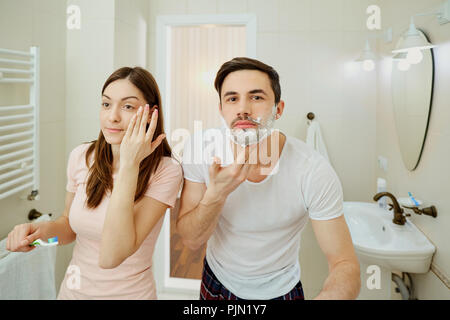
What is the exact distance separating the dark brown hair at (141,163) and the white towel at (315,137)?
2.39 feet

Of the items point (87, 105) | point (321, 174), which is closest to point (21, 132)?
point (87, 105)

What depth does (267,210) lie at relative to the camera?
63 cm

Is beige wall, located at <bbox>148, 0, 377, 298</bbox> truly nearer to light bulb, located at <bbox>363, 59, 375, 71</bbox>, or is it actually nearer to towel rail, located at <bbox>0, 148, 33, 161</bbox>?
light bulb, located at <bbox>363, 59, 375, 71</bbox>

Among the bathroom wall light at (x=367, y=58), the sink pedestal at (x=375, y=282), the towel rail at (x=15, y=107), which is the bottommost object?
the sink pedestal at (x=375, y=282)

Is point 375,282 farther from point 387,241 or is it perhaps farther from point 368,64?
point 368,64

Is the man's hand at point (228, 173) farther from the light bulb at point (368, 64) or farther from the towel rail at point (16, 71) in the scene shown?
the light bulb at point (368, 64)

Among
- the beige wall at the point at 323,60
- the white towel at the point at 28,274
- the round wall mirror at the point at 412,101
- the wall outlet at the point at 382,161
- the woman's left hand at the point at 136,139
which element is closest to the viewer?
the woman's left hand at the point at 136,139

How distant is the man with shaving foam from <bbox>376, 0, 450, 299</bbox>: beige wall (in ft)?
1.31

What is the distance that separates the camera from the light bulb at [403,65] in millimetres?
1064

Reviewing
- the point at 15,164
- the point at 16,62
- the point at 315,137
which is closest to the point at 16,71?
the point at 16,62

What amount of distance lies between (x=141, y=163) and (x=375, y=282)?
924mm

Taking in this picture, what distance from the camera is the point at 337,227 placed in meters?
0.58

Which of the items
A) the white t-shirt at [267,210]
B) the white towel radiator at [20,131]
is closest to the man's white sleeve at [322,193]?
the white t-shirt at [267,210]

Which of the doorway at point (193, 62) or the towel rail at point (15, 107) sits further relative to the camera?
the doorway at point (193, 62)
